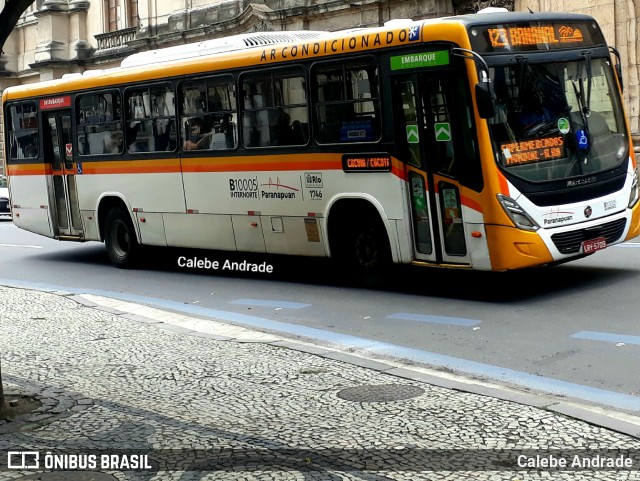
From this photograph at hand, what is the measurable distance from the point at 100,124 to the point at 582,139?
8270 millimetres

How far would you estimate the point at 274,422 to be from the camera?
6.81 m

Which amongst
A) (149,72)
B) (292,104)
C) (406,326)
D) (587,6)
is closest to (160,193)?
(149,72)

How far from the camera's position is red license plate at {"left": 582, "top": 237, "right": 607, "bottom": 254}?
37.9ft

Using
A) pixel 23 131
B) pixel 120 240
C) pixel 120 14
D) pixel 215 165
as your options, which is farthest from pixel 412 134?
pixel 120 14

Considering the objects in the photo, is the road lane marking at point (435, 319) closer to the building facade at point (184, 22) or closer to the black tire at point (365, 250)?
the black tire at point (365, 250)

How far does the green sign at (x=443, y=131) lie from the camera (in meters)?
11.6

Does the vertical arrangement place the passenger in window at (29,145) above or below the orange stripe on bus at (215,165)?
above

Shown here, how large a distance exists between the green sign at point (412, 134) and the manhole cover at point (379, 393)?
4786 millimetres

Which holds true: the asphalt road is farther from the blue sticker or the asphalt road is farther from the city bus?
the blue sticker

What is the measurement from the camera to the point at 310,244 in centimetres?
1358

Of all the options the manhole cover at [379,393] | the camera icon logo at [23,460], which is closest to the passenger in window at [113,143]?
the manhole cover at [379,393]

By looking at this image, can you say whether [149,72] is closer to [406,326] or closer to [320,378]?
[406,326]

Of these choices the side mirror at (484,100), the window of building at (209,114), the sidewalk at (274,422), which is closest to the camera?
the sidewalk at (274,422)

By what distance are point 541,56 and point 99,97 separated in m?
7.96
